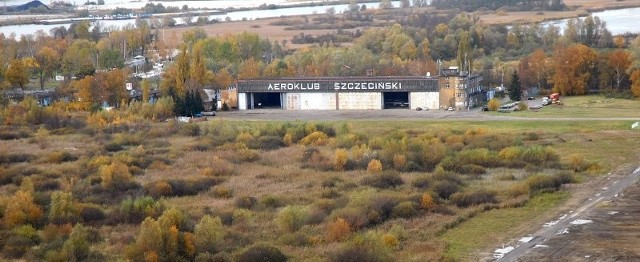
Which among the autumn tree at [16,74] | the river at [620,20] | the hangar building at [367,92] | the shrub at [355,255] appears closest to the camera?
the shrub at [355,255]

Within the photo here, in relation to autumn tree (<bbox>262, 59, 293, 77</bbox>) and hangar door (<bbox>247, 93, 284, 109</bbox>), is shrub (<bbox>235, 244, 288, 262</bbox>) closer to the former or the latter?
hangar door (<bbox>247, 93, 284, 109</bbox>)

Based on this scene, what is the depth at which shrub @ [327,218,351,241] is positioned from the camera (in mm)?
21172

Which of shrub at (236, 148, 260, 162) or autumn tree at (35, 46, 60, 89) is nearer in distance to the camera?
shrub at (236, 148, 260, 162)

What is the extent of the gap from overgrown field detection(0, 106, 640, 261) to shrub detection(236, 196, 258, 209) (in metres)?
0.04

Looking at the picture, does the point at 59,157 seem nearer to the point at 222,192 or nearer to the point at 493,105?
the point at 222,192

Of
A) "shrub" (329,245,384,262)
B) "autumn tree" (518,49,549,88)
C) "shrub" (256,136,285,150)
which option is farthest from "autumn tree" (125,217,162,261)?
"autumn tree" (518,49,549,88)

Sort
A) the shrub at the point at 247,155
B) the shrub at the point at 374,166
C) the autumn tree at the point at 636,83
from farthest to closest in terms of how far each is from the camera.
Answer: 1. the autumn tree at the point at 636,83
2. the shrub at the point at 247,155
3. the shrub at the point at 374,166

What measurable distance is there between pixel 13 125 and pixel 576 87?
25.1 meters

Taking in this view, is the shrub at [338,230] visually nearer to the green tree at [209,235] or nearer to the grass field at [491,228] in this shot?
the grass field at [491,228]

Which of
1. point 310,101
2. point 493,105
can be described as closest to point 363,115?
point 310,101

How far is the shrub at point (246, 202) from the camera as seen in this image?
2504cm

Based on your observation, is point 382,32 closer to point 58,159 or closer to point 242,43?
point 242,43

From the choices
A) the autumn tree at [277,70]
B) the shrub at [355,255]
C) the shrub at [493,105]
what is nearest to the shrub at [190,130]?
the shrub at [493,105]

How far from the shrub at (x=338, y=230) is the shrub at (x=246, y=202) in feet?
11.8
